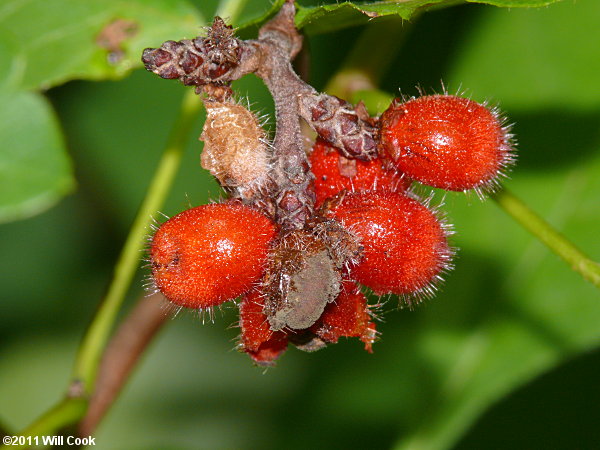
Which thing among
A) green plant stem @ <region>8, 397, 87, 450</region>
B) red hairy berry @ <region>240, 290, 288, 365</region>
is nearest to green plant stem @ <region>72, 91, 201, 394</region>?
green plant stem @ <region>8, 397, 87, 450</region>

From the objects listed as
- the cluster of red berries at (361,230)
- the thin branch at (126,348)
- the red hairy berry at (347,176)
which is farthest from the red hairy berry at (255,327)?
the thin branch at (126,348)

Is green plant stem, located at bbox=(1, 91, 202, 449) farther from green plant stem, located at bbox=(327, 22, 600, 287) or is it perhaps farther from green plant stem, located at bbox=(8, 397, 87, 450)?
green plant stem, located at bbox=(327, 22, 600, 287)

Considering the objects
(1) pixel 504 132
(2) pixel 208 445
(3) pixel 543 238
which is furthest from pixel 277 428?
(1) pixel 504 132

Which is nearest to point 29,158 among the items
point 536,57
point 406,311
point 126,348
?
point 126,348

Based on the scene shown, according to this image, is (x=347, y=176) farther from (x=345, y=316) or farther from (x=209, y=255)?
(x=209, y=255)

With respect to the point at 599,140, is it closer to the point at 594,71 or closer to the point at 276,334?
the point at 594,71
